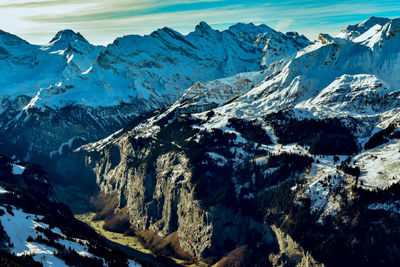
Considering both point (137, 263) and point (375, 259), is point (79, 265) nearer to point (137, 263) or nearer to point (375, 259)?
point (137, 263)

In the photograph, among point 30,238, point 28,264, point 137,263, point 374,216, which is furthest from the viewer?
point 374,216

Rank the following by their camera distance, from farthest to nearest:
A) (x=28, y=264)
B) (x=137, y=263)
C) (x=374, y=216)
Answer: (x=374, y=216) < (x=137, y=263) < (x=28, y=264)

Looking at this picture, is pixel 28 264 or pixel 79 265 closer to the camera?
pixel 28 264

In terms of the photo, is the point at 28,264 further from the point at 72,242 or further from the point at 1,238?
the point at 72,242

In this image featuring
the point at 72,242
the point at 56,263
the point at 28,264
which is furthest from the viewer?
the point at 72,242

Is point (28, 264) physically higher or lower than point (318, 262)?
higher

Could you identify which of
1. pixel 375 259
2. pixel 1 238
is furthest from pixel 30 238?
pixel 375 259

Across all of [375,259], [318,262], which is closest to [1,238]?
[318,262]

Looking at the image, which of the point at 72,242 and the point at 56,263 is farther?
the point at 72,242

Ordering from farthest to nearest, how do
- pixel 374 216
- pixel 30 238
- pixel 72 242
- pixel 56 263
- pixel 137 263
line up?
pixel 374 216 → pixel 137 263 → pixel 72 242 → pixel 30 238 → pixel 56 263

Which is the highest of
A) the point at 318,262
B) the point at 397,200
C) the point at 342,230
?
the point at 397,200
